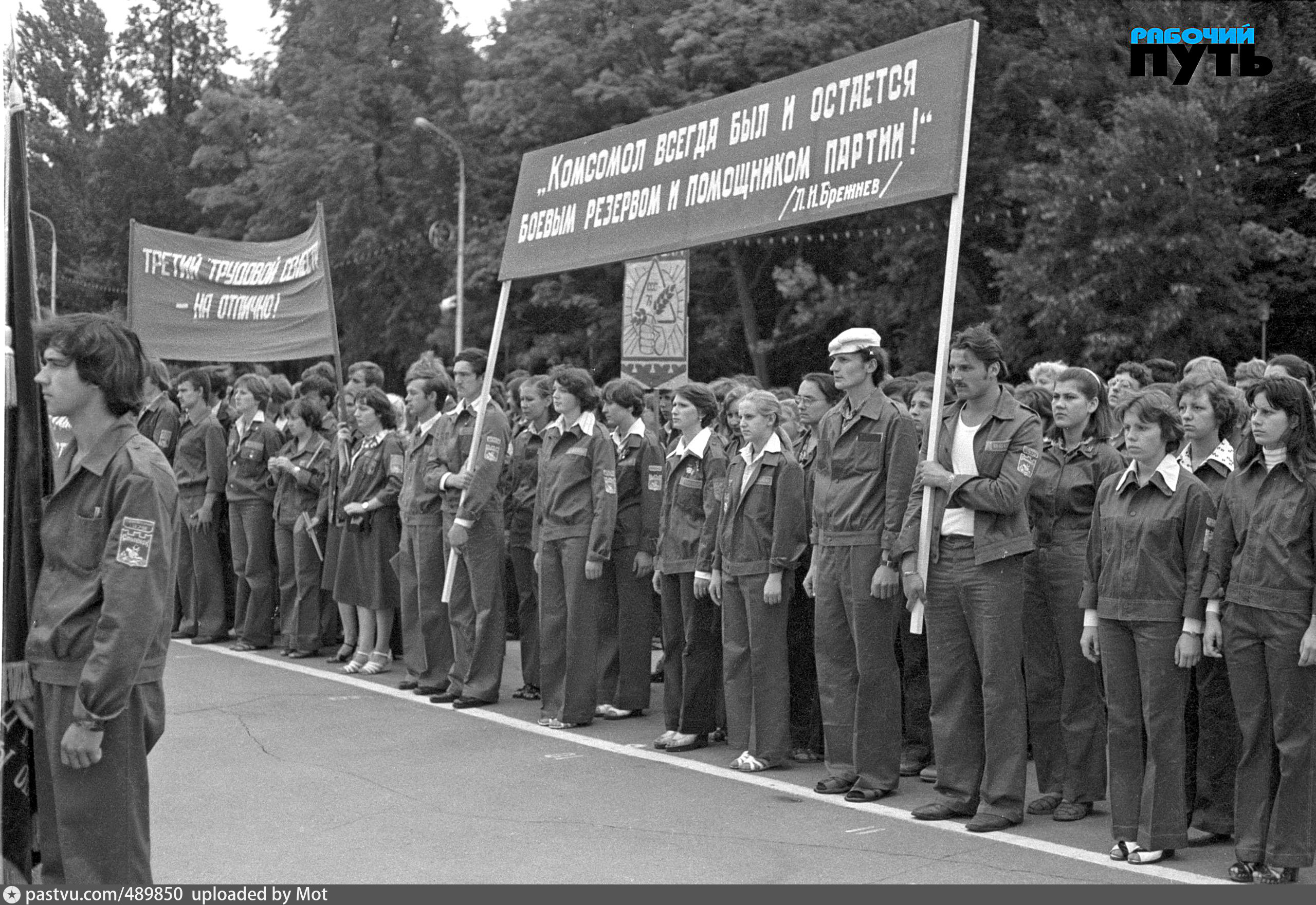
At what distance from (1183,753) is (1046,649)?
1.33 meters

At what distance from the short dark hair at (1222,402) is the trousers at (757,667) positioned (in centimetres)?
239

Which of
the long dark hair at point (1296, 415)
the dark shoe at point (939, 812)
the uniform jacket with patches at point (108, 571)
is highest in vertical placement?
the long dark hair at point (1296, 415)

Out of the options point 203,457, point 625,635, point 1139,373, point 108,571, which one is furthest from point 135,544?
point 203,457

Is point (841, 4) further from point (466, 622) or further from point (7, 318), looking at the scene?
point (7, 318)

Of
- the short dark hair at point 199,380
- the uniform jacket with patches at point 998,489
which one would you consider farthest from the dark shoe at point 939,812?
the short dark hair at point 199,380

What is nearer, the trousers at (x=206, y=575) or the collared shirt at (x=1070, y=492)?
the collared shirt at (x=1070, y=492)

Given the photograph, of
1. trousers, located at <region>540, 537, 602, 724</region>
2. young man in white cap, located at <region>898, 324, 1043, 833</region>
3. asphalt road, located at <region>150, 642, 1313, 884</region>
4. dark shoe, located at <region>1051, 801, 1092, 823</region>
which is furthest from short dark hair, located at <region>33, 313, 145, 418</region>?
trousers, located at <region>540, 537, 602, 724</region>

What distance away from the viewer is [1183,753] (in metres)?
6.41

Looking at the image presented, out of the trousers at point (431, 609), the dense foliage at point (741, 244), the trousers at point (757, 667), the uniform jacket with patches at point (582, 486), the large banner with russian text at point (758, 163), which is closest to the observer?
the large banner with russian text at point (758, 163)

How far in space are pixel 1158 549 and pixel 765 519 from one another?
96.7 inches

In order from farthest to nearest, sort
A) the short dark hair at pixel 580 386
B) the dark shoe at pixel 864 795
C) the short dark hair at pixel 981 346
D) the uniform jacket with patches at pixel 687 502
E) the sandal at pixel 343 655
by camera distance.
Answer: the sandal at pixel 343 655
the short dark hair at pixel 580 386
the uniform jacket with patches at pixel 687 502
the dark shoe at pixel 864 795
the short dark hair at pixel 981 346

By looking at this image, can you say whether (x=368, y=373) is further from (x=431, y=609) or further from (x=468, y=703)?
(x=468, y=703)

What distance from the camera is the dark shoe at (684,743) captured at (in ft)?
29.0

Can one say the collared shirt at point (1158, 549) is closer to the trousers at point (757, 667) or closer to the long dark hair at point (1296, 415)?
the long dark hair at point (1296, 415)
